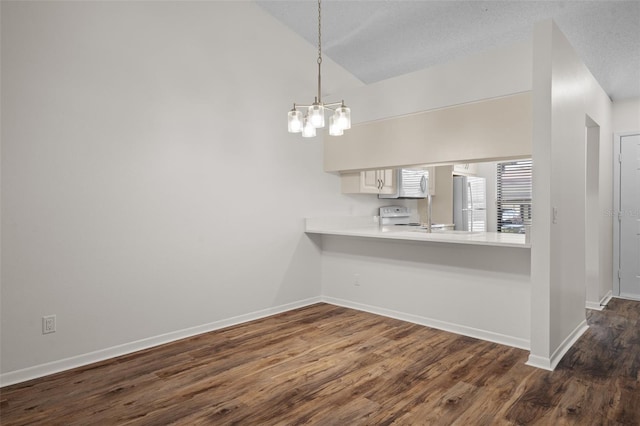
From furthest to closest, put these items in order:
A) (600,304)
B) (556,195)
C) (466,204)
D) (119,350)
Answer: (466,204), (600,304), (119,350), (556,195)

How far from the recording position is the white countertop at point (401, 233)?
9.55 feet

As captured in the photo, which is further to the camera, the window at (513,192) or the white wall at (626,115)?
the window at (513,192)

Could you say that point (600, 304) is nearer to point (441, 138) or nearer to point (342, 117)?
point (441, 138)

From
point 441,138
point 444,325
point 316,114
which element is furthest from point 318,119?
point 444,325

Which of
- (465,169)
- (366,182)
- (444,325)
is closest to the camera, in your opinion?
(444,325)

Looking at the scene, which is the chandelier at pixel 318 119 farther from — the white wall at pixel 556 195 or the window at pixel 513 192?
the window at pixel 513 192

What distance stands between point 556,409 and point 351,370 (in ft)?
3.93

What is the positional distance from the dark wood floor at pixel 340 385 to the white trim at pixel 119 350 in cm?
7

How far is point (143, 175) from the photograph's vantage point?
295 cm

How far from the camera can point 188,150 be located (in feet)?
10.6

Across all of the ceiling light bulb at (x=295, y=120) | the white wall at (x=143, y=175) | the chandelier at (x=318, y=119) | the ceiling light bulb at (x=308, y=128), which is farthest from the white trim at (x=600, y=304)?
the ceiling light bulb at (x=295, y=120)

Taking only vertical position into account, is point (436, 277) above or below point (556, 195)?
below

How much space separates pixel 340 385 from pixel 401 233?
5.63ft

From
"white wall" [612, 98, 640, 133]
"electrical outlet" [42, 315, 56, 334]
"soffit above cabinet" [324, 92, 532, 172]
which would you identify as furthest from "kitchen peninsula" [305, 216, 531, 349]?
"white wall" [612, 98, 640, 133]
